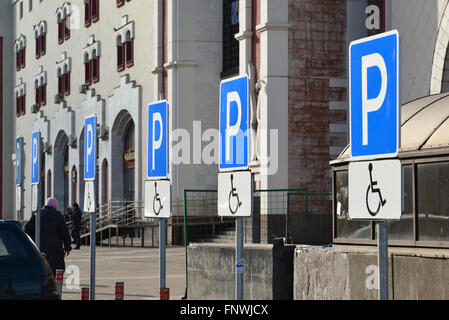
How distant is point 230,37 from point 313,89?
8.51 m

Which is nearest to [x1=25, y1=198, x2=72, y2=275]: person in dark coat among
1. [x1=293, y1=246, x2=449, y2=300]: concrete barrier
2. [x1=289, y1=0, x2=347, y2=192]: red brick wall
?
[x1=293, y1=246, x2=449, y2=300]: concrete barrier

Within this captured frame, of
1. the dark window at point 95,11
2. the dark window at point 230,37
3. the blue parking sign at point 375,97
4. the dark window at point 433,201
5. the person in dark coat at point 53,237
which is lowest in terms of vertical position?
the person in dark coat at point 53,237

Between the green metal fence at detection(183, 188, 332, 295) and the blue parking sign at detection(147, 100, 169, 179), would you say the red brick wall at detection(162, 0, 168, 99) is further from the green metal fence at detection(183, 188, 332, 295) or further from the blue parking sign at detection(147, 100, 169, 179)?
the blue parking sign at detection(147, 100, 169, 179)

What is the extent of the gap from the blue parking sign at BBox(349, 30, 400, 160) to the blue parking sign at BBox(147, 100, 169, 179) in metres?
5.40

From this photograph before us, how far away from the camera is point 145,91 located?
44.3 meters

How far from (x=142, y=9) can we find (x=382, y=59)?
39079mm

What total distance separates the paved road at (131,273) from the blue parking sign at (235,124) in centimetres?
788

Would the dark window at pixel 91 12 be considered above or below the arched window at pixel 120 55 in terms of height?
above

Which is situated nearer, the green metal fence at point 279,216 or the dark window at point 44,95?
the green metal fence at point 279,216

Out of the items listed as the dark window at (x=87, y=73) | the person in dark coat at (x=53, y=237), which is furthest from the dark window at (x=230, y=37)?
the person in dark coat at (x=53, y=237)

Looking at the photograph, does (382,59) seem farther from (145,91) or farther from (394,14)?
(145,91)

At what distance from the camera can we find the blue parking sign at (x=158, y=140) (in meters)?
12.2

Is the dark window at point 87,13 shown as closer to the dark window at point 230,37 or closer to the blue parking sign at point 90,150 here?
the dark window at point 230,37

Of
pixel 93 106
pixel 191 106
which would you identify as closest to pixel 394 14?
pixel 191 106
